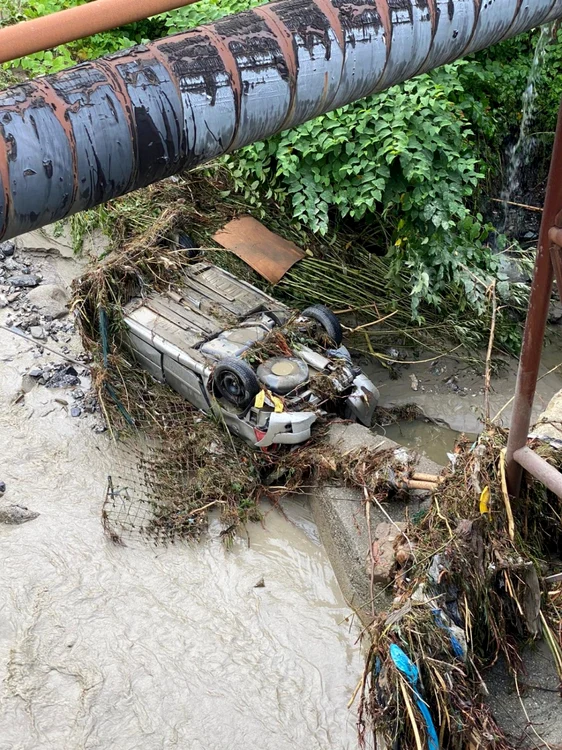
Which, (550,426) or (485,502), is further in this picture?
(550,426)

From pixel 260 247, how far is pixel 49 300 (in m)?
2.30

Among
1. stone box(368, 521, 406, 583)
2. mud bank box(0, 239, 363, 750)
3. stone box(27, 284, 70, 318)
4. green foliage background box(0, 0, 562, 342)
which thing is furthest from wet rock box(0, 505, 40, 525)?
green foliage background box(0, 0, 562, 342)

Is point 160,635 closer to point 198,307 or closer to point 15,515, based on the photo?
point 15,515

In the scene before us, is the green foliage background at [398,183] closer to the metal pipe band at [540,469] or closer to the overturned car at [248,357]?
the overturned car at [248,357]

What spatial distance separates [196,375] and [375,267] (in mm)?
2398

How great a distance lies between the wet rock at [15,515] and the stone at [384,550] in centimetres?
269

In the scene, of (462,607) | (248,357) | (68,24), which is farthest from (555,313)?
(68,24)

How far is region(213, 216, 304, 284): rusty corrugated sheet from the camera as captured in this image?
7.81m

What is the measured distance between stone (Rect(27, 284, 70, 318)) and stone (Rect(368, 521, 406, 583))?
14.2ft

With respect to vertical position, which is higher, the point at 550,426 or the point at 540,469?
the point at 540,469

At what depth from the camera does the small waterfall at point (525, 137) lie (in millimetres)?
9266

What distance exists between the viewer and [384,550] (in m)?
5.41

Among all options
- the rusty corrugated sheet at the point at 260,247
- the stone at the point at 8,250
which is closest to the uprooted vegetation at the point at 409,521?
the rusty corrugated sheet at the point at 260,247

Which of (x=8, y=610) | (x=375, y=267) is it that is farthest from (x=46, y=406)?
(x=375, y=267)
